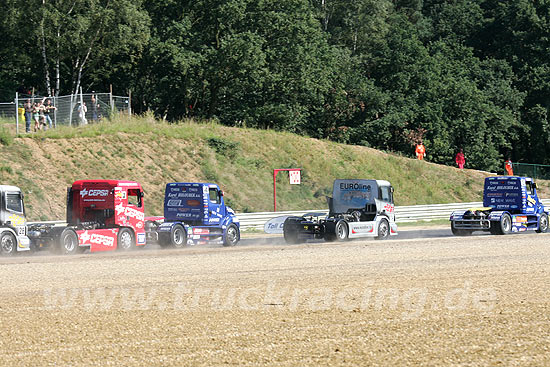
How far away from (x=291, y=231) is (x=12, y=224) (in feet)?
30.9

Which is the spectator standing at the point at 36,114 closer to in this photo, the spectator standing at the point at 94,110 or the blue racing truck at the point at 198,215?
the spectator standing at the point at 94,110

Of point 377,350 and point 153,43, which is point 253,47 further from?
point 377,350

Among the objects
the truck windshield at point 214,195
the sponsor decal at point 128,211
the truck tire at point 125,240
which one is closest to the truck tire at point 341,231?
the truck windshield at point 214,195

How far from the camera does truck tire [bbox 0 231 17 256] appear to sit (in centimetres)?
2311

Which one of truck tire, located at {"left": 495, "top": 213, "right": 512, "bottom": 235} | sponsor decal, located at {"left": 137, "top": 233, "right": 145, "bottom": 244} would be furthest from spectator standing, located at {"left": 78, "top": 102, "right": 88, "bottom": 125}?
truck tire, located at {"left": 495, "top": 213, "right": 512, "bottom": 235}

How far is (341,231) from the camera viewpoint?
2722 centimetres

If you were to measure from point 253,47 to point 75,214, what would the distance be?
27.5 m

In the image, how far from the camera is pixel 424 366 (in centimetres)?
880

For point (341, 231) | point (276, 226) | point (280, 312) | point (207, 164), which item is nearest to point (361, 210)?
point (341, 231)

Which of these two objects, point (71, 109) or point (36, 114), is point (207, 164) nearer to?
point (71, 109)

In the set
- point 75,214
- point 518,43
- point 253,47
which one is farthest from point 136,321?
point 518,43

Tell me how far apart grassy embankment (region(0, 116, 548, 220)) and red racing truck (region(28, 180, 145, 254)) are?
7508mm

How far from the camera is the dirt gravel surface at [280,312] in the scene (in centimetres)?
945

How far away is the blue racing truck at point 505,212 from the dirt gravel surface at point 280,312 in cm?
922
